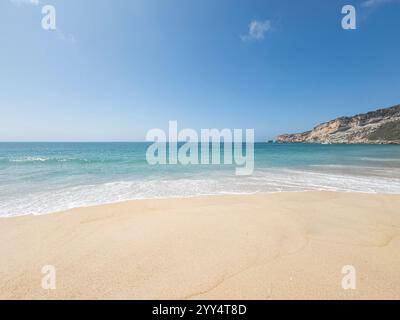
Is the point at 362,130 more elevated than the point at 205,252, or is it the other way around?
the point at 362,130

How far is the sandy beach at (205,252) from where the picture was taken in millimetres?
2523

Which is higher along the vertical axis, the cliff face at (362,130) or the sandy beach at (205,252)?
the cliff face at (362,130)

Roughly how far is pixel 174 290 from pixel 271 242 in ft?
6.78

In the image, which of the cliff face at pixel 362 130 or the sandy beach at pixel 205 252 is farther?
the cliff face at pixel 362 130

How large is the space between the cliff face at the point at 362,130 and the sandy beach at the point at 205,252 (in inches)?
3873

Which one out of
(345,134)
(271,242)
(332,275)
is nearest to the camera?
(332,275)

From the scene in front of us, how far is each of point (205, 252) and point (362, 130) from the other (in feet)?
408

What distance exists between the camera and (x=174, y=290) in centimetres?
252

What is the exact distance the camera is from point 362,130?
3765 inches

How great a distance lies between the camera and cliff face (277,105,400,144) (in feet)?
265

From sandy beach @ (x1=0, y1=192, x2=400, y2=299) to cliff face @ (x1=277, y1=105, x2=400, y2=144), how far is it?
98378mm
